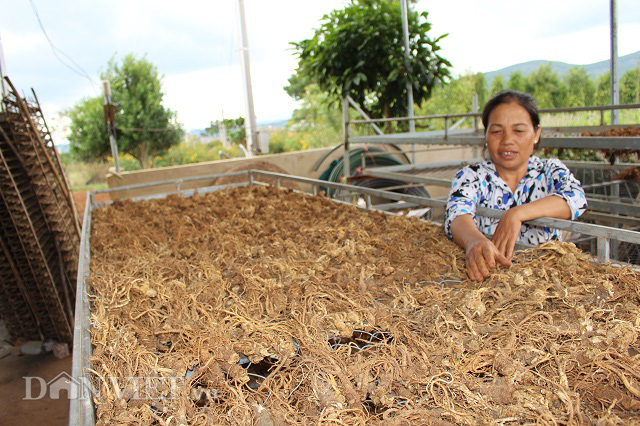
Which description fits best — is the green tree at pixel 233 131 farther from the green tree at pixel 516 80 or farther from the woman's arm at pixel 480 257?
the woman's arm at pixel 480 257

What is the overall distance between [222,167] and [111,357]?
7.99 m

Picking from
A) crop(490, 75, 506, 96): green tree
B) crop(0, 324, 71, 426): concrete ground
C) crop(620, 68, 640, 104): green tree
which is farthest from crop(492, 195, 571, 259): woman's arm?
crop(490, 75, 506, 96): green tree

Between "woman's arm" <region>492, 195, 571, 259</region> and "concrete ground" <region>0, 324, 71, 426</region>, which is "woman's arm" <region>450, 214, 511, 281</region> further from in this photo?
"concrete ground" <region>0, 324, 71, 426</region>

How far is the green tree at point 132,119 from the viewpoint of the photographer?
17.9 meters

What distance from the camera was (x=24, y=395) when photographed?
16.4 feet

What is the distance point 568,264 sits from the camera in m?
1.97

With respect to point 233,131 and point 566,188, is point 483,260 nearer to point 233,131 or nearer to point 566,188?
point 566,188

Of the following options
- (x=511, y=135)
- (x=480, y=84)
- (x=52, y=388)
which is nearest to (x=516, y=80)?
(x=480, y=84)

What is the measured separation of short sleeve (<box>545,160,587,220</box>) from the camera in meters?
2.23

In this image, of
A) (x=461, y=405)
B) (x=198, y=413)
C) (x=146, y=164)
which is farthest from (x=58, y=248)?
(x=146, y=164)

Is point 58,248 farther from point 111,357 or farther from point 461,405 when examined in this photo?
point 461,405

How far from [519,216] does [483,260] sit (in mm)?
271

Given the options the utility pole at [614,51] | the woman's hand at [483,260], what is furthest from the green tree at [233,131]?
the woman's hand at [483,260]

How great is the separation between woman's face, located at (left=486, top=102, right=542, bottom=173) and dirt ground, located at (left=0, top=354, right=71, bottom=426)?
168 inches
